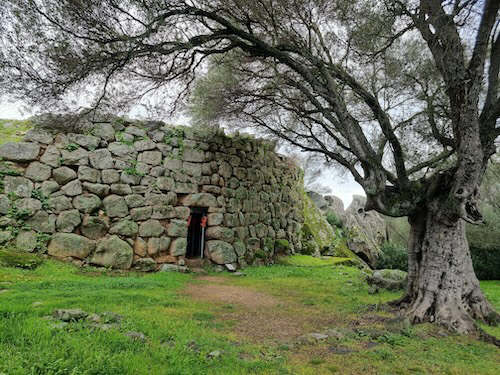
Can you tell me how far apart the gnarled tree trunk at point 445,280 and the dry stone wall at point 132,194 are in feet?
18.4

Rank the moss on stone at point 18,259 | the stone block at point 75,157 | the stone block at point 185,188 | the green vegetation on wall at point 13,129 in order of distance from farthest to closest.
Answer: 1. the stone block at point 185,188
2. the stone block at point 75,157
3. the green vegetation on wall at point 13,129
4. the moss on stone at point 18,259

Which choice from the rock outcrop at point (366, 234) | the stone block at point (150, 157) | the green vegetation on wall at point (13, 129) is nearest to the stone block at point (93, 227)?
the stone block at point (150, 157)

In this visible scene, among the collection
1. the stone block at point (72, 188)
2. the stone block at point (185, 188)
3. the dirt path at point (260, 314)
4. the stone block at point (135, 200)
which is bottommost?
the dirt path at point (260, 314)

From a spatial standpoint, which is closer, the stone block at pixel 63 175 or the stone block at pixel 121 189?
the stone block at pixel 63 175

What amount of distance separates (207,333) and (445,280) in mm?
3672

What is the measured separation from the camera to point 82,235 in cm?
740

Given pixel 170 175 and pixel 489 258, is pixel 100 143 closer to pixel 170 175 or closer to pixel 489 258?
pixel 170 175

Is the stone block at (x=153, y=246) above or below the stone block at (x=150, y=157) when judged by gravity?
below

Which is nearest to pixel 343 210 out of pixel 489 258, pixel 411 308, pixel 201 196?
pixel 489 258

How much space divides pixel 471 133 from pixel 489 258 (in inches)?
395

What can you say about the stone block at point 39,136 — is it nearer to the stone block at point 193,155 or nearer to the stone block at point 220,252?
the stone block at point 193,155

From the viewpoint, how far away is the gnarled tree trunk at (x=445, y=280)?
4734 millimetres

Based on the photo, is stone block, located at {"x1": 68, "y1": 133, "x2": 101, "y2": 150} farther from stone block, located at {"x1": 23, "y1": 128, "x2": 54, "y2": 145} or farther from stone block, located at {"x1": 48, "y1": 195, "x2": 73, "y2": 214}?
stone block, located at {"x1": 48, "y1": 195, "x2": 73, "y2": 214}

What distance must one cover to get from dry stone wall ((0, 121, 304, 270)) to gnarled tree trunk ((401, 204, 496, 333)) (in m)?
5.60
